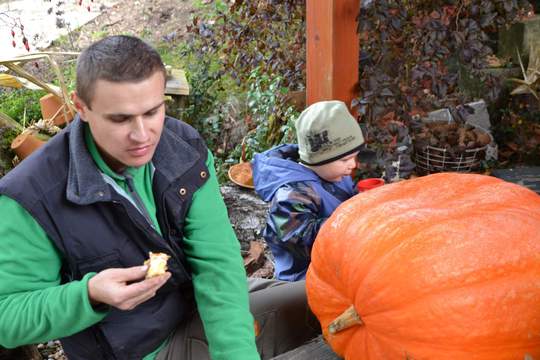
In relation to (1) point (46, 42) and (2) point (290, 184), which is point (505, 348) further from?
(1) point (46, 42)

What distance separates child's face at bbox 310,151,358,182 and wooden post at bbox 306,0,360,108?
83 cm

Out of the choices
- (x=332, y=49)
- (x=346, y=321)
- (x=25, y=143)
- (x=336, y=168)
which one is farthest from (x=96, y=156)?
(x=25, y=143)

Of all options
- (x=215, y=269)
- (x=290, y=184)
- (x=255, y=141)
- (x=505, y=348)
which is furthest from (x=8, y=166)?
(x=505, y=348)

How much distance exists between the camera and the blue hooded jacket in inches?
89.3

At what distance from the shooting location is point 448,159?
432 cm

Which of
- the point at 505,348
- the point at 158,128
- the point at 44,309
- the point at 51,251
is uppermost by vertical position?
the point at 158,128

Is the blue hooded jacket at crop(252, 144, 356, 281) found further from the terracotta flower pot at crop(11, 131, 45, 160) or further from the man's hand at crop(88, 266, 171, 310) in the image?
the terracotta flower pot at crop(11, 131, 45, 160)

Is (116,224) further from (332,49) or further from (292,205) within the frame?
(332,49)

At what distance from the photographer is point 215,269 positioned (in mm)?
1786

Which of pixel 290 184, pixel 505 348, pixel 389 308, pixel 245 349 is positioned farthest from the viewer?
pixel 290 184

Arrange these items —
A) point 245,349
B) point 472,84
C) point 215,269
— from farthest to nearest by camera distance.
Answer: point 472,84
point 215,269
point 245,349

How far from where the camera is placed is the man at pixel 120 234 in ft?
4.75

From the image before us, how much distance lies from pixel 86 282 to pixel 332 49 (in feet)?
6.89

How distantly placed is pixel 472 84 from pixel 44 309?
4469 mm
